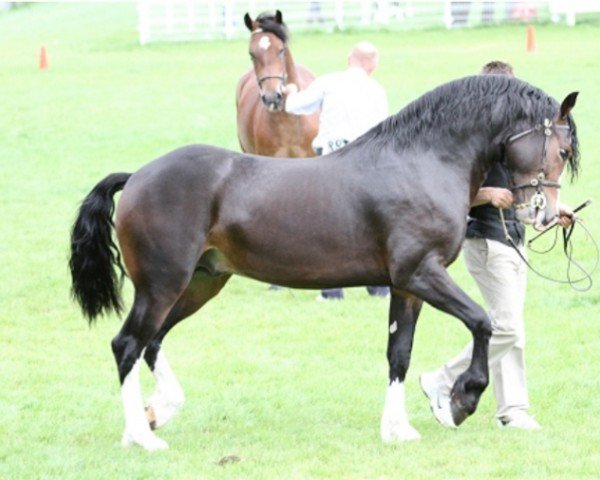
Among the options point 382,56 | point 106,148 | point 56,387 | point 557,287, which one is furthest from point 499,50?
point 56,387

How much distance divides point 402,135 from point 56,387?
10.6 ft

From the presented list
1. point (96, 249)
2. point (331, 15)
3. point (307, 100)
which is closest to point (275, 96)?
point (307, 100)

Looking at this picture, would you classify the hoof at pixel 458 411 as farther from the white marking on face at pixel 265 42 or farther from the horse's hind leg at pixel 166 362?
the white marking on face at pixel 265 42

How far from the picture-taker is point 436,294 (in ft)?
23.5

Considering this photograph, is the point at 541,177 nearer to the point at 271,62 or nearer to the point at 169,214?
the point at 169,214

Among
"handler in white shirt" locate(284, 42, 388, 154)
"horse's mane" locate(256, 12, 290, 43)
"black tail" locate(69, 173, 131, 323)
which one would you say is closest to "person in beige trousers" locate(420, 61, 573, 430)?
"black tail" locate(69, 173, 131, 323)

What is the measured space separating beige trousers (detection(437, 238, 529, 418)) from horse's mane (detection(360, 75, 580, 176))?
2.21 ft

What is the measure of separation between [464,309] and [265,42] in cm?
615

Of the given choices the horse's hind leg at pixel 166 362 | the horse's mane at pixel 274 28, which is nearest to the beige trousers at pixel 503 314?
the horse's hind leg at pixel 166 362

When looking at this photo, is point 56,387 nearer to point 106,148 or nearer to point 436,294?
point 436,294

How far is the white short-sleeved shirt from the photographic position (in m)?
11.4

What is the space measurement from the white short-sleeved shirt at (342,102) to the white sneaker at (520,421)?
14.2ft

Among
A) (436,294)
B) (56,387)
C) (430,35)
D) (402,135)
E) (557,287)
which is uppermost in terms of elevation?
(402,135)

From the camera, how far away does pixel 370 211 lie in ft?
24.1
